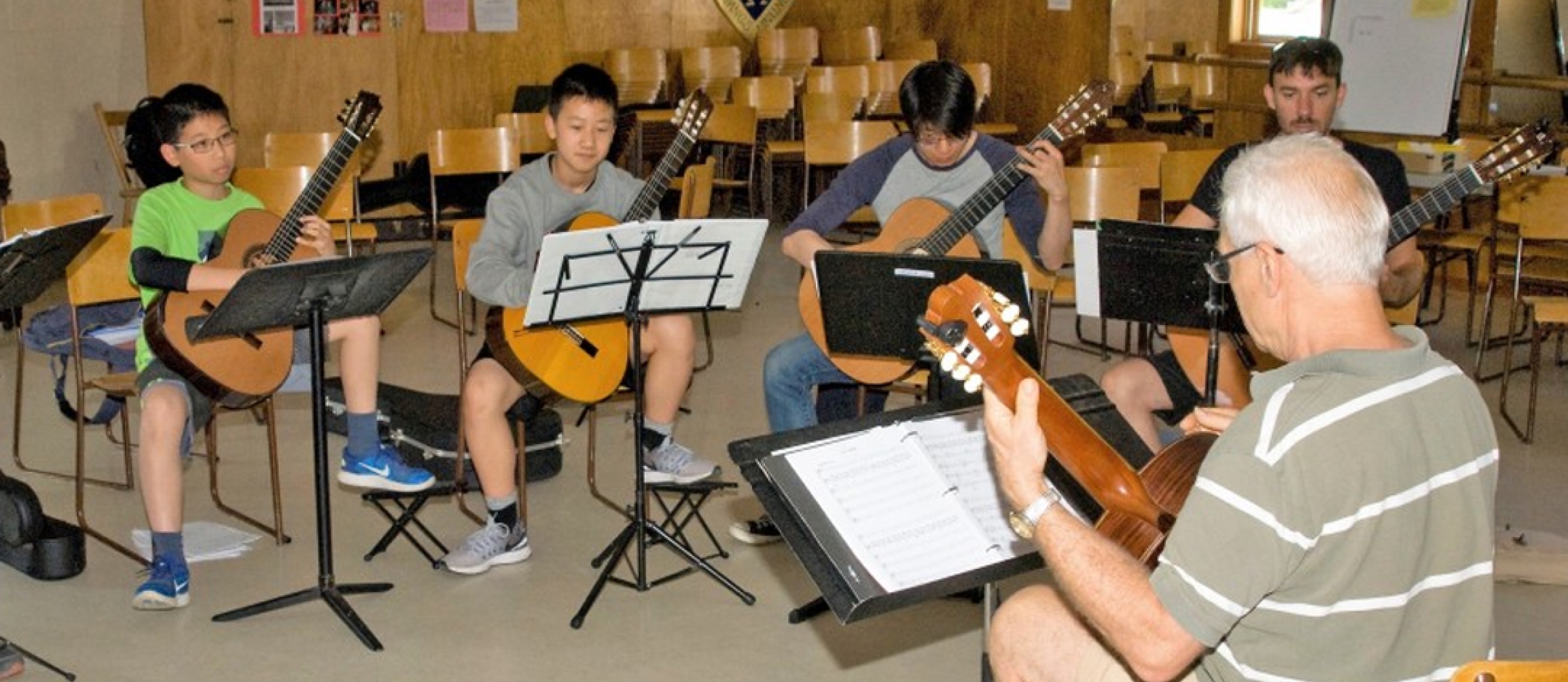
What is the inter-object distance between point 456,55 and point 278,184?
4.35 meters

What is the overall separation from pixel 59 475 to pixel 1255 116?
252 inches

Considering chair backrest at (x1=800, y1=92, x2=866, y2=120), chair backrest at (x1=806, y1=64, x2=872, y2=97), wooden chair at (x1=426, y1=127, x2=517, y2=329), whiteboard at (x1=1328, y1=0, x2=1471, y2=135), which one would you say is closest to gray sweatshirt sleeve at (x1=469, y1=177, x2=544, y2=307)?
wooden chair at (x1=426, y1=127, x2=517, y2=329)

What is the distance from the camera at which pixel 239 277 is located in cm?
364

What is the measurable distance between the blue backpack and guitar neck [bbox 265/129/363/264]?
2.94ft

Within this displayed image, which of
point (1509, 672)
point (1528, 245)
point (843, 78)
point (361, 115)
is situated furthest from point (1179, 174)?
point (1509, 672)

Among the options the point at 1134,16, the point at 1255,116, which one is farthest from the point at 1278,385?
the point at 1134,16

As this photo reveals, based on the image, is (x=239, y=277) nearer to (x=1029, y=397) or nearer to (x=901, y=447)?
(x=901, y=447)

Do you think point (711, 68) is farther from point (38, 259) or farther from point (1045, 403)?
point (1045, 403)

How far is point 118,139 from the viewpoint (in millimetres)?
9172

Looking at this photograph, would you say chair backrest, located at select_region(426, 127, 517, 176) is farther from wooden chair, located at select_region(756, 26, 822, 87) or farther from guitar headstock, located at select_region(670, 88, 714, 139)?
wooden chair, located at select_region(756, 26, 822, 87)

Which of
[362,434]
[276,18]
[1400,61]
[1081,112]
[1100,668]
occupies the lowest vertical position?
[362,434]

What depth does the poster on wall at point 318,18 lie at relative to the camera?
9.91 meters

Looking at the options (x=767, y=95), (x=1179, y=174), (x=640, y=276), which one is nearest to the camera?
(x=640, y=276)

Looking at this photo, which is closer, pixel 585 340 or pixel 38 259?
pixel 38 259
